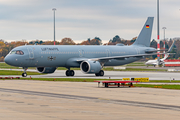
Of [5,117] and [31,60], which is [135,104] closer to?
[5,117]

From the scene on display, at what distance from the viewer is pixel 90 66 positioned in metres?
53.5

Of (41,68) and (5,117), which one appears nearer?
(5,117)

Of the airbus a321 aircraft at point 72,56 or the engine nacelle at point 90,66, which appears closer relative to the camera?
the airbus a321 aircraft at point 72,56

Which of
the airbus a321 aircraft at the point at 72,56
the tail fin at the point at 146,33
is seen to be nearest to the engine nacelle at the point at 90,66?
the airbus a321 aircraft at the point at 72,56

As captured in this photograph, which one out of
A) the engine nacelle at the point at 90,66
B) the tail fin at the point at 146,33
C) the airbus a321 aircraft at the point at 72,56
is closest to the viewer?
the airbus a321 aircraft at the point at 72,56

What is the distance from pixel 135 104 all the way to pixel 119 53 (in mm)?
42299

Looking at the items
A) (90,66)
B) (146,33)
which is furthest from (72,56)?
(146,33)

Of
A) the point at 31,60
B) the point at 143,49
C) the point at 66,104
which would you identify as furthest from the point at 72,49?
the point at 66,104

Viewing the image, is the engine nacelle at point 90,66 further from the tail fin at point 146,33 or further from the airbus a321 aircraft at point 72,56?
the tail fin at point 146,33

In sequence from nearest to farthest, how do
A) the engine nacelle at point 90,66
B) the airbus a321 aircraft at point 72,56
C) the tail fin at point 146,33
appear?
1. the airbus a321 aircraft at point 72,56
2. the engine nacelle at point 90,66
3. the tail fin at point 146,33

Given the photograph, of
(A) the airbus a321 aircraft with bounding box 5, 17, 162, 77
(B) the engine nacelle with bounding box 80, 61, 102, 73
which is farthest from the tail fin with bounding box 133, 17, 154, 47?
(B) the engine nacelle with bounding box 80, 61, 102, 73

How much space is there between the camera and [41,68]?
5822 centimetres

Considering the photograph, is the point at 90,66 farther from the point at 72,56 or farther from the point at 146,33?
the point at 146,33

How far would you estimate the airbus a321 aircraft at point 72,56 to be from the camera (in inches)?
2068
